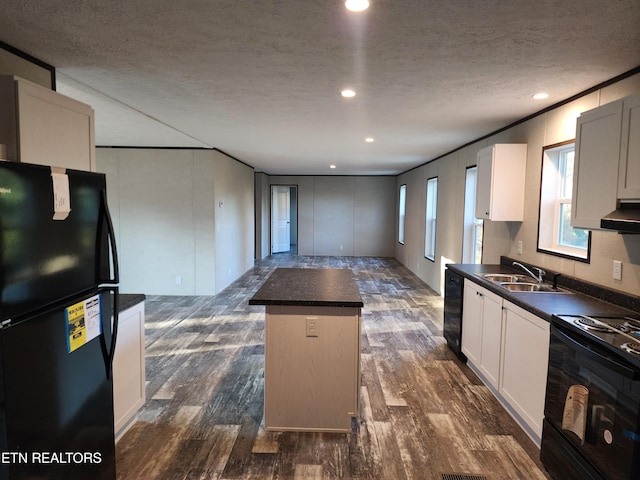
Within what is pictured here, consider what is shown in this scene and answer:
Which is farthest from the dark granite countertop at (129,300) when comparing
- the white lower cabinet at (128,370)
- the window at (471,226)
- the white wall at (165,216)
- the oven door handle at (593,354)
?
the window at (471,226)

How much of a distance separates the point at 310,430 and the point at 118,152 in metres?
5.33

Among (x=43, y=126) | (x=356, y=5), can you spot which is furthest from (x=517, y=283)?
(x=43, y=126)

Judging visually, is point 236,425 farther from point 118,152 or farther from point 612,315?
point 118,152

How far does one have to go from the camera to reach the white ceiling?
176cm

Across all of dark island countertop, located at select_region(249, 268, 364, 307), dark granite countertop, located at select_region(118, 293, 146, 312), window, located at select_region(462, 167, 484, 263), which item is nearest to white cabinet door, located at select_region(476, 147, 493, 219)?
window, located at select_region(462, 167, 484, 263)

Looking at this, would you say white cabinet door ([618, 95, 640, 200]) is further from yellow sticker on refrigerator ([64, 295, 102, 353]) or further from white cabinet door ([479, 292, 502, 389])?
yellow sticker on refrigerator ([64, 295, 102, 353])

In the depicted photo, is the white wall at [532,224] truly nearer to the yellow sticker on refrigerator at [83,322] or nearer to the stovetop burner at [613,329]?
the stovetop burner at [613,329]

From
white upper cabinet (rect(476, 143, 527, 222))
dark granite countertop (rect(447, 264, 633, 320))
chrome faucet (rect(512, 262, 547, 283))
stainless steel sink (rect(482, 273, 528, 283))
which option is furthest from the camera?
white upper cabinet (rect(476, 143, 527, 222))

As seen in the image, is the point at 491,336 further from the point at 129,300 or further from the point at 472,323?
the point at 129,300

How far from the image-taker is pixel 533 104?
3.26m

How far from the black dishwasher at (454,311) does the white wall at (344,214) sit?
7.19 m

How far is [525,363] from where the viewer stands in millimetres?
2529

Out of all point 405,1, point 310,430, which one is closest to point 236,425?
point 310,430

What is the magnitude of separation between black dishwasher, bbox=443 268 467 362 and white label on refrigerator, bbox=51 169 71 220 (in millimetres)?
3240
